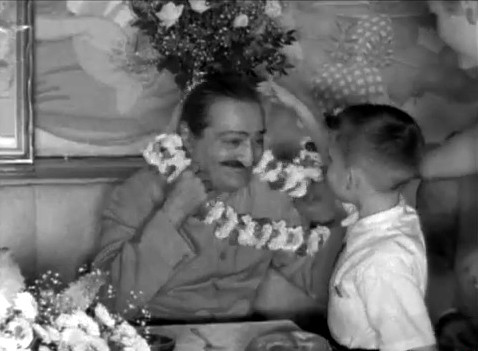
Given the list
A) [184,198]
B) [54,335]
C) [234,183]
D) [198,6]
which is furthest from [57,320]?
[198,6]

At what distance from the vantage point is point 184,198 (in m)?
2.12

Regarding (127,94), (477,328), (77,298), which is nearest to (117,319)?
(77,298)

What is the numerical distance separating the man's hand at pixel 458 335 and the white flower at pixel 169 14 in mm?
1014

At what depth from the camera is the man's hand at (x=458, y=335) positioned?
222 centimetres

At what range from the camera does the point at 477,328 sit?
2.25m

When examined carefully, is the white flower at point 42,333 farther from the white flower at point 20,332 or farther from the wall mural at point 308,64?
the wall mural at point 308,64

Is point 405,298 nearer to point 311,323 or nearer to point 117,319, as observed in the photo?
point 311,323

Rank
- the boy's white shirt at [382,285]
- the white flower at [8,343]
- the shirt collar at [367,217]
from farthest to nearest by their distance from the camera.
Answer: the shirt collar at [367,217] → the boy's white shirt at [382,285] → the white flower at [8,343]

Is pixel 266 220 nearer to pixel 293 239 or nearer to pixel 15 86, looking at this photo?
pixel 293 239

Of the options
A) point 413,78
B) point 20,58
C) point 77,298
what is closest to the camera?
point 77,298

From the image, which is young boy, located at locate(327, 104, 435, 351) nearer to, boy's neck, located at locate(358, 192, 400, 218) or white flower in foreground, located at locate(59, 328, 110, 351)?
boy's neck, located at locate(358, 192, 400, 218)

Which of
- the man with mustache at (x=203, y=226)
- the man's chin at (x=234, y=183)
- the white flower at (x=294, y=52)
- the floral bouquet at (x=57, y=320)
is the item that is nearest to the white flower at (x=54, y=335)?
the floral bouquet at (x=57, y=320)

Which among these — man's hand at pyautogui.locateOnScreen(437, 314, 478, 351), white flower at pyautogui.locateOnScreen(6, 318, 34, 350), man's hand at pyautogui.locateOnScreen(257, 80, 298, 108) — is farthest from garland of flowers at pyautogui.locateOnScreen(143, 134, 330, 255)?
white flower at pyautogui.locateOnScreen(6, 318, 34, 350)

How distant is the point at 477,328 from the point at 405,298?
0.39 meters
